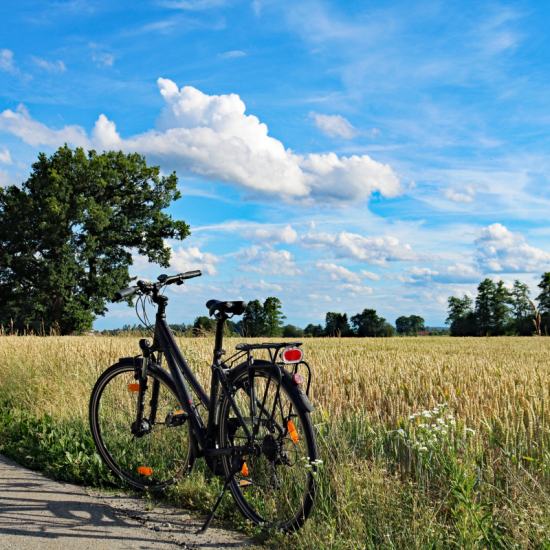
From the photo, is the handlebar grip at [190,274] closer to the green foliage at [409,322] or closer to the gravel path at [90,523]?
the gravel path at [90,523]

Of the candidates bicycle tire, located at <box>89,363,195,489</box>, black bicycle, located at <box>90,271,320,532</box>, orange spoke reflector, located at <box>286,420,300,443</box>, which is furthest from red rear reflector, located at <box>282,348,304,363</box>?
bicycle tire, located at <box>89,363,195,489</box>

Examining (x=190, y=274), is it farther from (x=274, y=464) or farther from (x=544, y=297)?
(x=544, y=297)

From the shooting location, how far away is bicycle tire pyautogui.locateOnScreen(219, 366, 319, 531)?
3137 mm

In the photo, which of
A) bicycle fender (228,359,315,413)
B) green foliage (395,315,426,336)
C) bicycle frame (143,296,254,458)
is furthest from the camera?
green foliage (395,315,426,336)

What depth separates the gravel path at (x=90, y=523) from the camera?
327 cm

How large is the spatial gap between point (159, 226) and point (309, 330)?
25.8 metres

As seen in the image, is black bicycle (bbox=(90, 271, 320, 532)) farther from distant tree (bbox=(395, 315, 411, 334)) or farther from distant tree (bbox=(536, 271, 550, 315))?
distant tree (bbox=(395, 315, 411, 334))

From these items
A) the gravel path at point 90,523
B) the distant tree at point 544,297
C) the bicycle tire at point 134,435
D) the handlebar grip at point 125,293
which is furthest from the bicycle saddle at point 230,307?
the distant tree at point 544,297

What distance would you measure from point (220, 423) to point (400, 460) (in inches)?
61.1

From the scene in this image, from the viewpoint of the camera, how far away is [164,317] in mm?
4395

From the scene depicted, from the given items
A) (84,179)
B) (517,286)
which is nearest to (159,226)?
(84,179)

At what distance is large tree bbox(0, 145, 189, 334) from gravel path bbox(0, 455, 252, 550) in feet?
102

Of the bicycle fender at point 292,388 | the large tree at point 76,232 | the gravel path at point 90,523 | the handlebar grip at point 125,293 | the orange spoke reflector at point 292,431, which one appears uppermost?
the large tree at point 76,232

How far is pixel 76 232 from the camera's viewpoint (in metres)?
35.4
